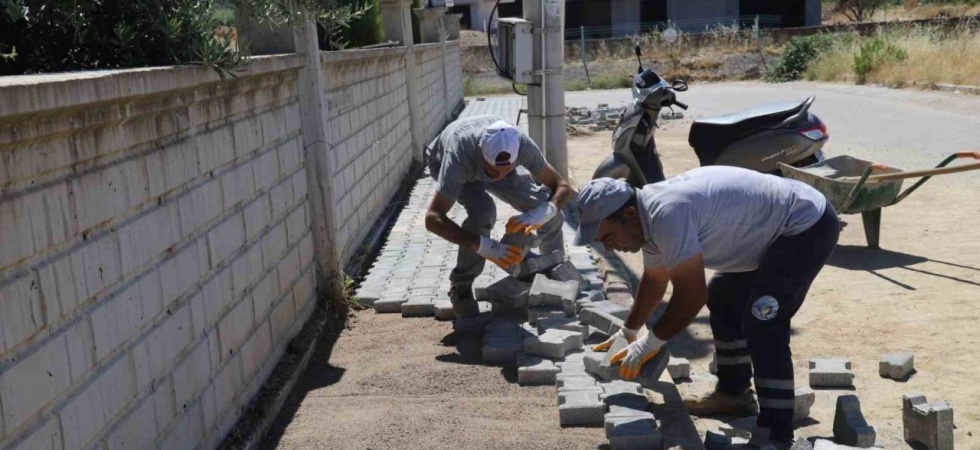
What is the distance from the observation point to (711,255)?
4.27 meters

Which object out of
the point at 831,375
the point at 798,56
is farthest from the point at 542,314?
the point at 798,56

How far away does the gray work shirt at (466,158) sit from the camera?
5652 mm

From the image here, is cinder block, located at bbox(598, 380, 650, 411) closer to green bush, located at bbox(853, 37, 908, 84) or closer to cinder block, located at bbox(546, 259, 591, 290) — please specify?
cinder block, located at bbox(546, 259, 591, 290)

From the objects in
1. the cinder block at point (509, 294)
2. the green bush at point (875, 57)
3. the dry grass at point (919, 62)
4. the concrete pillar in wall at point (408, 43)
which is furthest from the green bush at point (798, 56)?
the cinder block at point (509, 294)

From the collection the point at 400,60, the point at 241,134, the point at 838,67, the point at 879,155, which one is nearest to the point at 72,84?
the point at 241,134

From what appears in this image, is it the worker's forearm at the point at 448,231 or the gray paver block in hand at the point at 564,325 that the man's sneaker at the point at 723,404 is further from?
the worker's forearm at the point at 448,231

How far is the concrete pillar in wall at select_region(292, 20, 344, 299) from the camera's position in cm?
645

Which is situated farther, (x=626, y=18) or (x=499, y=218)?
(x=626, y=18)

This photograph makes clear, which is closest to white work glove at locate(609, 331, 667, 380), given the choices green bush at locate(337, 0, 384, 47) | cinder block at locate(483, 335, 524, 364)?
cinder block at locate(483, 335, 524, 364)

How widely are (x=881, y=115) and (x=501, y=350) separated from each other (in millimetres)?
13597

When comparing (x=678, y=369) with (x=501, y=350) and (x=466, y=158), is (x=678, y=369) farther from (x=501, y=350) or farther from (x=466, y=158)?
(x=466, y=158)

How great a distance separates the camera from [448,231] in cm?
A: 558

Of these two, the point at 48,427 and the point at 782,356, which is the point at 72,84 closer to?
the point at 48,427

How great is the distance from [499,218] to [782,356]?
5.30 metres
